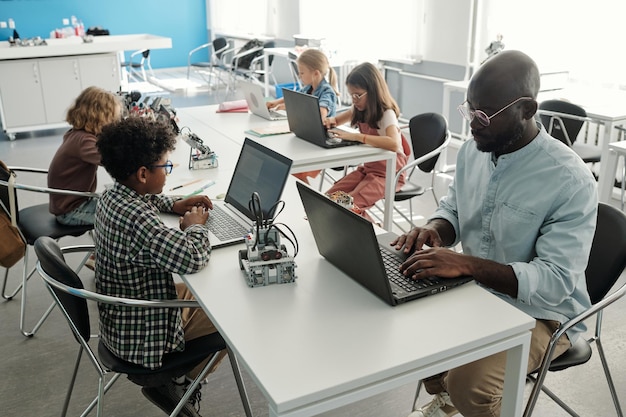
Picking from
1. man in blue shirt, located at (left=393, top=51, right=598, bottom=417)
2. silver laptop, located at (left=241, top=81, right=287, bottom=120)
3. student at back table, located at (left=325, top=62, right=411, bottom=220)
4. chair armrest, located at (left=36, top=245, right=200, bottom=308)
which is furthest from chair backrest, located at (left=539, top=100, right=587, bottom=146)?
chair armrest, located at (left=36, top=245, right=200, bottom=308)

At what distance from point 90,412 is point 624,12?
13.9ft

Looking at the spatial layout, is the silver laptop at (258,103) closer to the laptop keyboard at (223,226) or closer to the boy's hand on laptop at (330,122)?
the boy's hand on laptop at (330,122)

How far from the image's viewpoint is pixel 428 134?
11.5ft

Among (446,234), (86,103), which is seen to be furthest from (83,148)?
(446,234)

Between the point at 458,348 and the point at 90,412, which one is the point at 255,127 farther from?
the point at 458,348

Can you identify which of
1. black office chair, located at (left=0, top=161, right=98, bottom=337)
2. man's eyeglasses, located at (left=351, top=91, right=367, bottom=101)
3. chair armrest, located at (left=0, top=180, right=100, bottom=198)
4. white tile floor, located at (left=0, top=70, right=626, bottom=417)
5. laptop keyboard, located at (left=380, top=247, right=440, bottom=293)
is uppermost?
man's eyeglasses, located at (left=351, top=91, right=367, bottom=101)

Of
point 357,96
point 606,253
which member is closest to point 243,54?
point 357,96

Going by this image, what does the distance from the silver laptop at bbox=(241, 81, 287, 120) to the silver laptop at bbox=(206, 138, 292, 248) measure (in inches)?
65.4

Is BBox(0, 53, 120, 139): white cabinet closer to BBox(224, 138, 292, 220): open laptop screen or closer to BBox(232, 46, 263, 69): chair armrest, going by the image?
BBox(232, 46, 263, 69): chair armrest

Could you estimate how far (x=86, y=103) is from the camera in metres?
3.11

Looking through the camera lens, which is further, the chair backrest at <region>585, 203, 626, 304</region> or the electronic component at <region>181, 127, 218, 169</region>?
the electronic component at <region>181, 127, 218, 169</region>

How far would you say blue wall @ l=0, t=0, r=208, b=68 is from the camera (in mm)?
10328

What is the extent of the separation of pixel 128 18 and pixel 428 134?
353 inches

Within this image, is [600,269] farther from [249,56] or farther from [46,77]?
[249,56]
